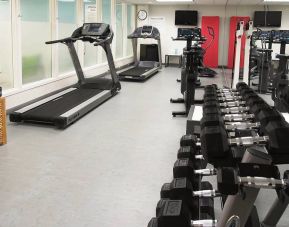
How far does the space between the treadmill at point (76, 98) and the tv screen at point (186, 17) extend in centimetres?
676

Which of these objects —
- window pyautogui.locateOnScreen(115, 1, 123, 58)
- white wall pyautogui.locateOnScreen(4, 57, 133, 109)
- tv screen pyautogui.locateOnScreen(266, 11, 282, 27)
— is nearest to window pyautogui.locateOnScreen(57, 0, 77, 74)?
white wall pyautogui.locateOnScreen(4, 57, 133, 109)

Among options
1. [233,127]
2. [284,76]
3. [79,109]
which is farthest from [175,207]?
[284,76]

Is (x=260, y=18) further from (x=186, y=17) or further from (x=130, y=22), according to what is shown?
(x=130, y=22)

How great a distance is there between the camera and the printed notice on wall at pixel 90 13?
29.7 ft

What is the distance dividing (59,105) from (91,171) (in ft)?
7.80

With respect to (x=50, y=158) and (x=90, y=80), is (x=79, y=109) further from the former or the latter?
(x=90, y=80)

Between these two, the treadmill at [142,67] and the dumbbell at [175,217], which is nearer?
the dumbbell at [175,217]

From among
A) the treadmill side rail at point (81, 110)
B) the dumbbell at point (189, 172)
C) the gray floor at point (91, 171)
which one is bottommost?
the gray floor at point (91, 171)

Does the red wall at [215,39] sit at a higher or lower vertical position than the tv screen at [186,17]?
lower

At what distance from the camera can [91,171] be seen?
11.3 feet

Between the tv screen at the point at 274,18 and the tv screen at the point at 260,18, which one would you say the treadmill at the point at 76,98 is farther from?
the tv screen at the point at 274,18

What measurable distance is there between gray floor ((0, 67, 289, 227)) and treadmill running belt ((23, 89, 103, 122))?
179 mm

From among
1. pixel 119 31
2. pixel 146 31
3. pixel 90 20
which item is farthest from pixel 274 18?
pixel 90 20

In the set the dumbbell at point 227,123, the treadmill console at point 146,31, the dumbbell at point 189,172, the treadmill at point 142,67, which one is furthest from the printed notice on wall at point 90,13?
the dumbbell at point 189,172
